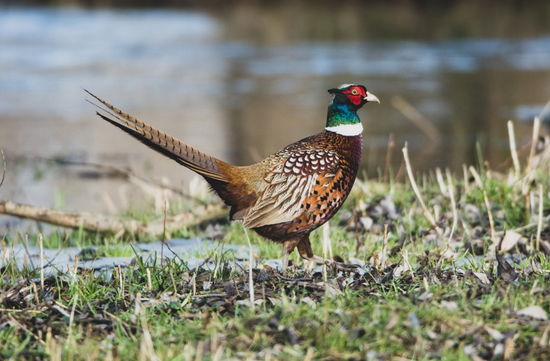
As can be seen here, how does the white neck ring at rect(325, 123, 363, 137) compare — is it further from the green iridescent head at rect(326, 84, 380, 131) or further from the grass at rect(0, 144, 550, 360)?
the grass at rect(0, 144, 550, 360)

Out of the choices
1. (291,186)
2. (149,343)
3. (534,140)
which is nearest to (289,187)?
(291,186)

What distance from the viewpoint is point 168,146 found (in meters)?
3.81

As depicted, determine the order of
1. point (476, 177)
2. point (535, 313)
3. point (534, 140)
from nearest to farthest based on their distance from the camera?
point (535, 313) → point (476, 177) → point (534, 140)

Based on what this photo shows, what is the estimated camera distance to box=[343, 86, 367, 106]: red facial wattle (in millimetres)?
4301

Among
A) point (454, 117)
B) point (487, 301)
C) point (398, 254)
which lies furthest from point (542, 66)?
point (487, 301)

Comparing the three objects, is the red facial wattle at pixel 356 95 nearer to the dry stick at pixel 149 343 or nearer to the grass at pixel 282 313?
the grass at pixel 282 313

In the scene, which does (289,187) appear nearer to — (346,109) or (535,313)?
(346,109)

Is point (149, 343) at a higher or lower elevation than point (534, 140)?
lower

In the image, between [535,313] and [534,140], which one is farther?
[534,140]

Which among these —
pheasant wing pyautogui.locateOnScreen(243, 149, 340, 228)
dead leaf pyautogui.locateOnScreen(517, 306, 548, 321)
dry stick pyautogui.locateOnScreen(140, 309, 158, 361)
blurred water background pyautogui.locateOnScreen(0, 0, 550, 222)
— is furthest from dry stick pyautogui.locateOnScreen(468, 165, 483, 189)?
dry stick pyautogui.locateOnScreen(140, 309, 158, 361)

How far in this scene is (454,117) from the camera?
13109 millimetres

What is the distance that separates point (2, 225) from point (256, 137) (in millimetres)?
5424

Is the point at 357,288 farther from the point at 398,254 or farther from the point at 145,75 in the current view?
the point at 145,75

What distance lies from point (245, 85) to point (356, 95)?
12679mm
